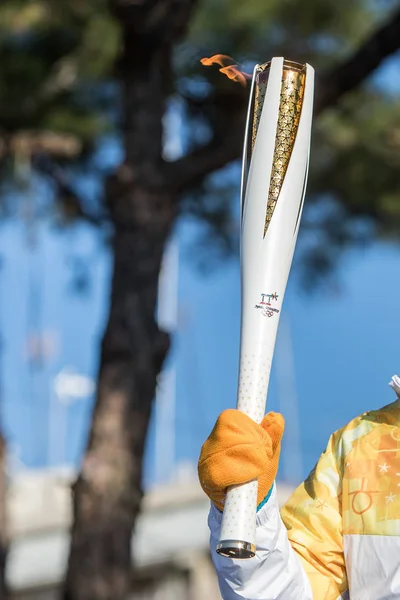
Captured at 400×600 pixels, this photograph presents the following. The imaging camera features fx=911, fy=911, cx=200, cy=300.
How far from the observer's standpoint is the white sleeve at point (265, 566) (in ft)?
3.96

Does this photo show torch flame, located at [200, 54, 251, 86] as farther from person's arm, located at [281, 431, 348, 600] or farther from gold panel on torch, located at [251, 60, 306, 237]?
person's arm, located at [281, 431, 348, 600]

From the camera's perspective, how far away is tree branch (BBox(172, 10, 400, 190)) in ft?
11.5

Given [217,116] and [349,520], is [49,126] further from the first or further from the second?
[349,520]

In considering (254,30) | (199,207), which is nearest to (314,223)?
(199,207)

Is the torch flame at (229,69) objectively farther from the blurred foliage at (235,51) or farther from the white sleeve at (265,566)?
the blurred foliage at (235,51)

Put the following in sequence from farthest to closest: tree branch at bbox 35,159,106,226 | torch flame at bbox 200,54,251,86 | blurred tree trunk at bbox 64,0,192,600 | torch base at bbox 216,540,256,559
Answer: tree branch at bbox 35,159,106,226 → blurred tree trunk at bbox 64,0,192,600 → torch flame at bbox 200,54,251,86 → torch base at bbox 216,540,256,559

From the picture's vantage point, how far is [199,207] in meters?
5.54

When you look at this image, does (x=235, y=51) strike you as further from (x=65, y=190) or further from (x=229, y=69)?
(x=229, y=69)

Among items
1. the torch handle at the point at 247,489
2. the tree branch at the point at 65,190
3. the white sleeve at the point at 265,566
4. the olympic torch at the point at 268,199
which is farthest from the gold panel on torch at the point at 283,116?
the tree branch at the point at 65,190

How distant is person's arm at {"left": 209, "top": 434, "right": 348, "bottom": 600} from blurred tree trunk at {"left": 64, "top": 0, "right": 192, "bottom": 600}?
6.56 feet

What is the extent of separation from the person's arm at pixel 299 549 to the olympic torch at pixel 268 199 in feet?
0.56

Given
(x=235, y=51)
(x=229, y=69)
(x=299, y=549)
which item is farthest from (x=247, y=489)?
(x=235, y=51)

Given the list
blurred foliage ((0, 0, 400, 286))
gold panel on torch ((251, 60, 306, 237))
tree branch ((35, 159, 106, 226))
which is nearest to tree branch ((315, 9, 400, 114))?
blurred foliage ((0, 0, 400, 286))

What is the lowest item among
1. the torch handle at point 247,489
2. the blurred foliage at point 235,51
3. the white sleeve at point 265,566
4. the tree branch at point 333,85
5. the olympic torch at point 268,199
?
the white sleeve at point 265,566
